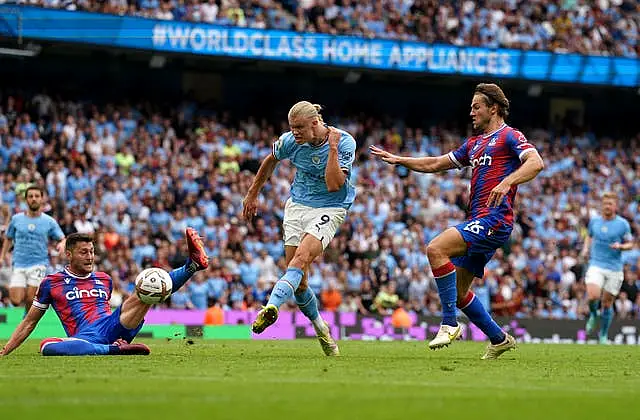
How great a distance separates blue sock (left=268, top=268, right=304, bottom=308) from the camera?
1145cm

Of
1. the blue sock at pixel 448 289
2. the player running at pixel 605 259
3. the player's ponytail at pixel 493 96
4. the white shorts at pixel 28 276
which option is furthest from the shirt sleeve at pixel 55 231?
the player running at pixel 605 259

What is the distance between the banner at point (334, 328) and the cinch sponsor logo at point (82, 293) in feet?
26.3

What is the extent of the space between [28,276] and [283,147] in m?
7.15

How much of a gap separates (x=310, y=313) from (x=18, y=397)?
5.74 metres

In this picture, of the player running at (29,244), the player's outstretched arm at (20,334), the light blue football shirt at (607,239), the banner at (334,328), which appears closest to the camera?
the player's outstretched arm at (20,334)

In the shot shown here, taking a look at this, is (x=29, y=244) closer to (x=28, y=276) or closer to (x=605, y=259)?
(x=28, y=276)

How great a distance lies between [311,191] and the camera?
12.8m

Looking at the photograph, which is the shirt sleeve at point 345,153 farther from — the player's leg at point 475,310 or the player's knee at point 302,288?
the player's leg at point 475,310

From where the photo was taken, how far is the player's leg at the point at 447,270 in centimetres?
Result: 1189

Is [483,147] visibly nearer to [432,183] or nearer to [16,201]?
[16,201]

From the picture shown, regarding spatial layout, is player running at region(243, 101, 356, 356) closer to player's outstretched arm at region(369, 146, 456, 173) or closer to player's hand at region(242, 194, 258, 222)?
player's hand at region(242, 194, 258, 222)

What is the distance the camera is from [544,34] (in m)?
36.7

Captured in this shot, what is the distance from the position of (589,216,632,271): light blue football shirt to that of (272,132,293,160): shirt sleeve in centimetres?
959

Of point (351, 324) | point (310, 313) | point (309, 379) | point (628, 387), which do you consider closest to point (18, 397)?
point (309, 379)
